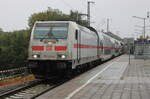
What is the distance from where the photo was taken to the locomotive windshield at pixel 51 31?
19781 mm

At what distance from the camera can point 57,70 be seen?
1947 centimetres

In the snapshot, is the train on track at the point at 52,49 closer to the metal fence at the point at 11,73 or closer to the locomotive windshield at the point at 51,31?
the locomotive windshield at the point at 51,31

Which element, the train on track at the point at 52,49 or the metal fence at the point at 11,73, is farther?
the metal fence at the point at 11,73

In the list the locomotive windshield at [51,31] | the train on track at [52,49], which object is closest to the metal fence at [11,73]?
the train on track at [52,49]

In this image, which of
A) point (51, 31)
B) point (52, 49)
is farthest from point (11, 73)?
point (51, 31)

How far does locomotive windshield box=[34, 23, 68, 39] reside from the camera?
19781 mm

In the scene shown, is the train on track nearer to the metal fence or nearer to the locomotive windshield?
the locomotive windshield

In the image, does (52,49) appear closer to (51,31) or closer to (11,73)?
(51,31)

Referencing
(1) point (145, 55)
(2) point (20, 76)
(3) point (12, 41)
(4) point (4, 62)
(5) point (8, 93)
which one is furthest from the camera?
(3) point (12, 41)

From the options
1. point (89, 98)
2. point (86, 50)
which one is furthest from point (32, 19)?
point (89, 98)

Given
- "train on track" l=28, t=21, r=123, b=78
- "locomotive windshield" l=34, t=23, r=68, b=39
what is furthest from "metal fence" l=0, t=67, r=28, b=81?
"locomotive windshield" l=34, t=23, r=68, b=39

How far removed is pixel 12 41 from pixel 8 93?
4845cm

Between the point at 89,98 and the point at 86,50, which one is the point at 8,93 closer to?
the point at 89,98

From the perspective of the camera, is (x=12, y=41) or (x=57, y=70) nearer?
(x=57, y=70)
